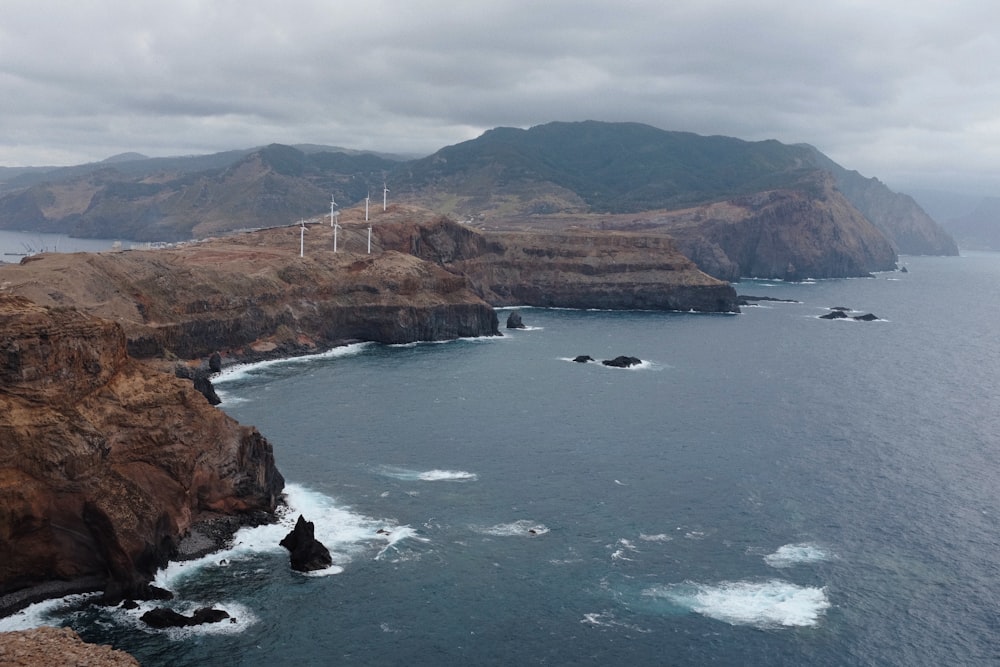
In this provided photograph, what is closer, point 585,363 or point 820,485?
point 820,485

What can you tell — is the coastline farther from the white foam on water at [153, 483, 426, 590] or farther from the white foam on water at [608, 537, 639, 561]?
the white foam on water at [608, 537, 639, 561]

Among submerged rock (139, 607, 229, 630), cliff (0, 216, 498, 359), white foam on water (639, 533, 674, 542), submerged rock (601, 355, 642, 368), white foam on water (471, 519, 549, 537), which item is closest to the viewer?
submerged rock (139, 607, 229, 630)

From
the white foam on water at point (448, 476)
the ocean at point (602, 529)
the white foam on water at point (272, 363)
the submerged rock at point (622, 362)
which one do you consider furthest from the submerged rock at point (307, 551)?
the submerged rock at point (622, 362)

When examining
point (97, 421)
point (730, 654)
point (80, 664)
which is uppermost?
point (97, 421)

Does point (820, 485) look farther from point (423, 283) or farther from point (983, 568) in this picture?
point (423, 283)

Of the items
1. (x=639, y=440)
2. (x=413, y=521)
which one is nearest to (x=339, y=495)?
(x=413, y=521)

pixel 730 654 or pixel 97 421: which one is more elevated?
pixel 97 421

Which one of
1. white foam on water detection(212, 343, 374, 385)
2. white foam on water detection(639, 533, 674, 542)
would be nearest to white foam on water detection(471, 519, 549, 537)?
white foam on water detection(639, 533, 674, 542)
